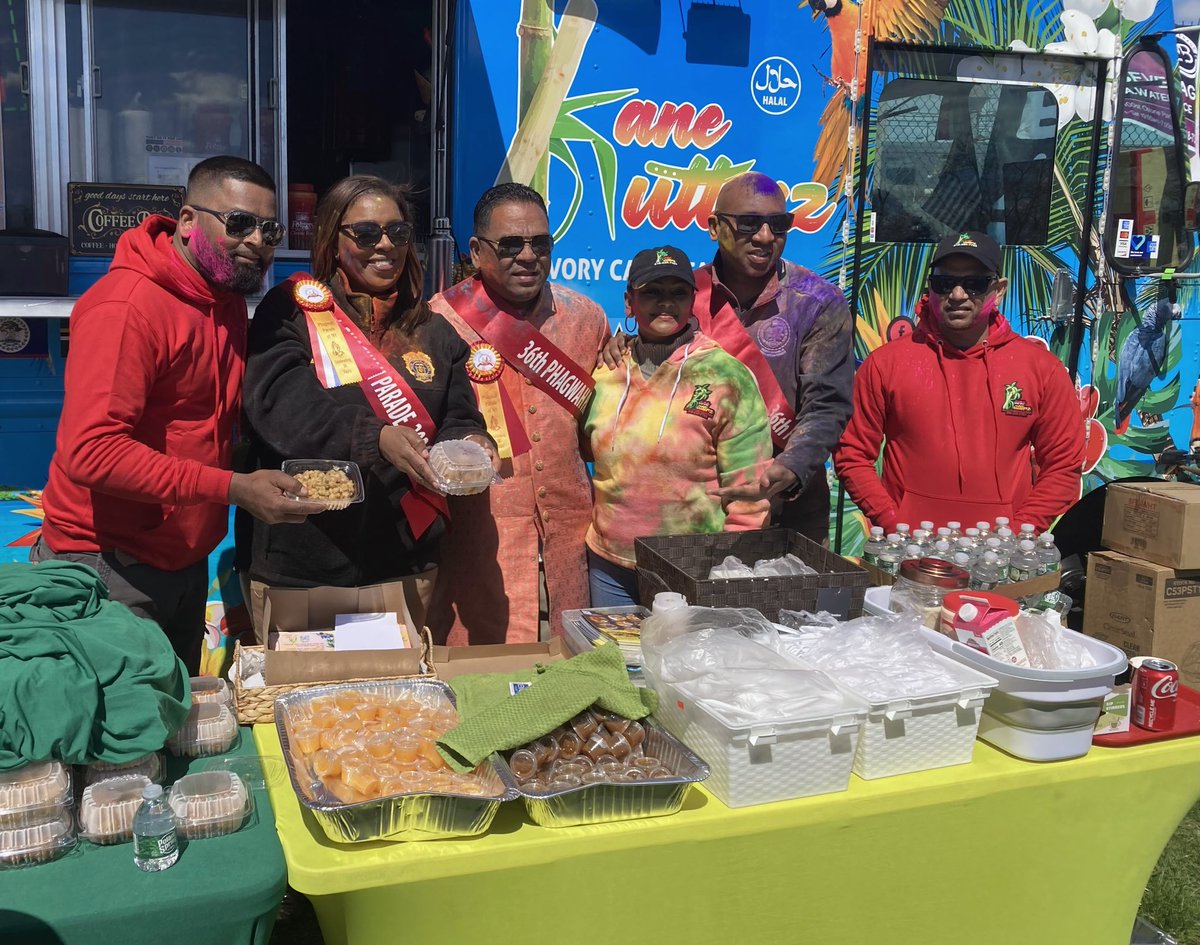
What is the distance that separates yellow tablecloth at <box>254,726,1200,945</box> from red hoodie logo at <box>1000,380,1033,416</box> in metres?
1.62

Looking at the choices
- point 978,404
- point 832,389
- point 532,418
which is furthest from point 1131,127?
point 532,418

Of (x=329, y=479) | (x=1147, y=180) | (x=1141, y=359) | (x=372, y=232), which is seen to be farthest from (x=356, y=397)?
(x=1147, y=180)

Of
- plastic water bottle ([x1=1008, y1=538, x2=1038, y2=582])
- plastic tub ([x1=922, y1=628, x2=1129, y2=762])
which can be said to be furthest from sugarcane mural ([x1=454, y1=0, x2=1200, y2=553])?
plastic tub ([x1=922, y1=628, x2=1129, y2=762])

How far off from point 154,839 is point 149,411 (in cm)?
124

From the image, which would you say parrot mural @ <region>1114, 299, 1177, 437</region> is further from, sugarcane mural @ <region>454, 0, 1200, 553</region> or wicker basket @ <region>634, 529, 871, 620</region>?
wicker basket @ <region>634, 529, 871, 620</region>

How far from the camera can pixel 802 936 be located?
88.5 inches

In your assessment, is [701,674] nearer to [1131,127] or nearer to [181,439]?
[181,439]

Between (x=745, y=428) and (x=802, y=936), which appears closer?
(x=802, y=936)

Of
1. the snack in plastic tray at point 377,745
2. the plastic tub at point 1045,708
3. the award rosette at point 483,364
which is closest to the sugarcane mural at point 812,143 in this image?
the award rosette at point 483,364

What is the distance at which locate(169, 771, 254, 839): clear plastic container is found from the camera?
195cm

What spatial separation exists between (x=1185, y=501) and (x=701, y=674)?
263 cm

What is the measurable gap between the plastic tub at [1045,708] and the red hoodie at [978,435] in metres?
1.49

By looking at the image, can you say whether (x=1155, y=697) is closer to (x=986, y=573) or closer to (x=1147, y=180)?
(x=986, y=573)

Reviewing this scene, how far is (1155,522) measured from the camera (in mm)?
4117
